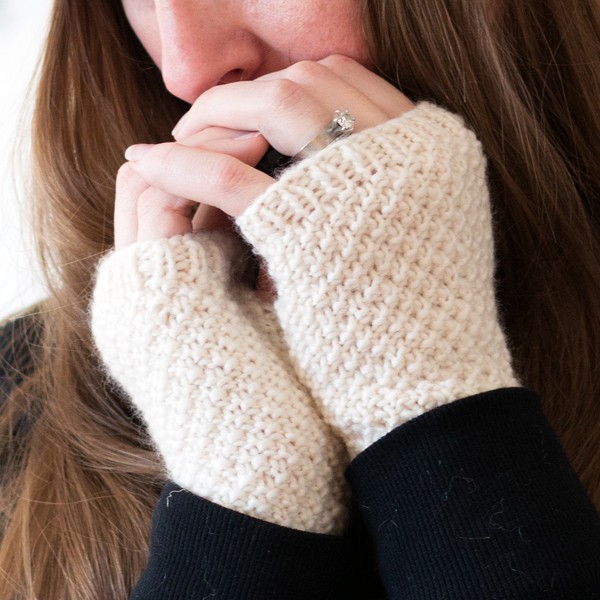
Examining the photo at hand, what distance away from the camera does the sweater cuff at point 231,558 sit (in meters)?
0.66

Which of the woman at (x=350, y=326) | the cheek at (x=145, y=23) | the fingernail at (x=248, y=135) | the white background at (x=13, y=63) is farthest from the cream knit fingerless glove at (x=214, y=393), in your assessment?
the white background at (x=13, y=63)

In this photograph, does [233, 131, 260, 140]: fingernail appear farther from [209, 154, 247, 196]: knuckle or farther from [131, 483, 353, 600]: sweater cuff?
[131, 483, 353, 600]: sweater cuff

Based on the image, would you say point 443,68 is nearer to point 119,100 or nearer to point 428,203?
point 428,203

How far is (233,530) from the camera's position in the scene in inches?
26.0

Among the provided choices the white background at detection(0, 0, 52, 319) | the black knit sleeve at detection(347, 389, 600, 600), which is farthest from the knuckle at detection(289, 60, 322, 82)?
the white background at detection(0, 0, 52, 319)

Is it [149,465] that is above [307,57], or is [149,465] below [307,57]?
below

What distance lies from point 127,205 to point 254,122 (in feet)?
0.64

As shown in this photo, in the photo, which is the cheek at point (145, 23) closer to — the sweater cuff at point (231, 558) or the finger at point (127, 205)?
the finger at point (127, 205)

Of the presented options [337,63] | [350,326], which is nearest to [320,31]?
[337,63]

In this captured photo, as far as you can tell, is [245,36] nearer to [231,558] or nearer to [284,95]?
[284,95]

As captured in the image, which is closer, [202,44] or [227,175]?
[227,175]

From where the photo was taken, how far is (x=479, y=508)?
0.63m

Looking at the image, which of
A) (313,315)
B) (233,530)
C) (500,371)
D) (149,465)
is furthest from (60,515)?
(500,371)

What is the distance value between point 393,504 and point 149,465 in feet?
1.24
